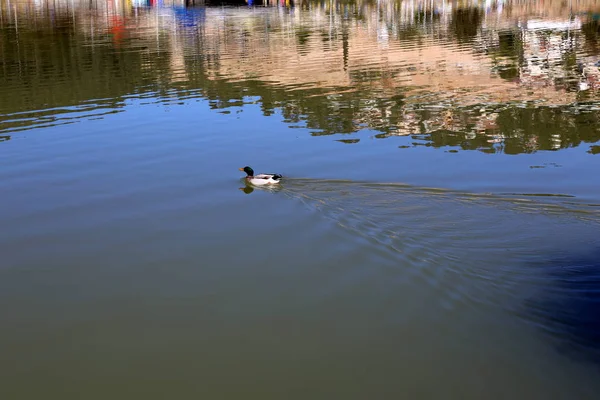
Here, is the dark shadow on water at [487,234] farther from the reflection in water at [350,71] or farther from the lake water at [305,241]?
the reflection in water at [350,71]

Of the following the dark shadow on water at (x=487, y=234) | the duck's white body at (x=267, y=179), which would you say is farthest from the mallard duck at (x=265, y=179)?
the dark shadow on water at (x=487, y=234)

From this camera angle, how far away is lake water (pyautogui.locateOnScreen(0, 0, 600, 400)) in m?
10.1

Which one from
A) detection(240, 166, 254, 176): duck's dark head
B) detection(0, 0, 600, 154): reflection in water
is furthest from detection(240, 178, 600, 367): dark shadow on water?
detection(0, 0, 600, 154): reflection in water

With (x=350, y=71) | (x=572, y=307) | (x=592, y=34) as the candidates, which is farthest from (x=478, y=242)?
(x=592, y=34)

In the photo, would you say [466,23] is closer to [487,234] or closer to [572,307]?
[487,234]

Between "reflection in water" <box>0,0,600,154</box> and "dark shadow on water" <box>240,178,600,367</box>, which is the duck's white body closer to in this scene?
"dark shadow on water" <box>240,178,600,367</box>

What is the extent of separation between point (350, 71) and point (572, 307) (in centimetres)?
3228

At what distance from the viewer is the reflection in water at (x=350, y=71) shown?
27658 millimetres

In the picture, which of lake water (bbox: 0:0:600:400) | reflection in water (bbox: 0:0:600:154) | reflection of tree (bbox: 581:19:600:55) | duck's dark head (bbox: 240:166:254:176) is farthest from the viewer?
reflection of tree (bbox: 581:19:600:55)

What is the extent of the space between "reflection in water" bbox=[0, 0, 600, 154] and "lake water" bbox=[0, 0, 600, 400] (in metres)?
0.31

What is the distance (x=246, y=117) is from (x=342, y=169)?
10.2m

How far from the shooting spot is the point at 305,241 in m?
14.8

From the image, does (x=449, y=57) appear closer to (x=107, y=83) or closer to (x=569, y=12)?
(x=107, y=83)

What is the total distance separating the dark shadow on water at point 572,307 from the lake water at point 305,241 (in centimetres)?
5
